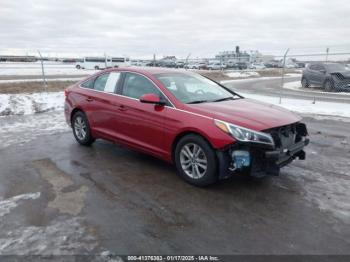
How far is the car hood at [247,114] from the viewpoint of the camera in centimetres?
459

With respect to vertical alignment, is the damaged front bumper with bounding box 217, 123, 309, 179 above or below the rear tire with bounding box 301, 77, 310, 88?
above

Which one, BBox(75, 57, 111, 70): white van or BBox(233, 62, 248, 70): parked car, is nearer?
BBox(75, 57, 111, 70): white van

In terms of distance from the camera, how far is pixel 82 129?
7.12 metres

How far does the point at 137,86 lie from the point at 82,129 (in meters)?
1.88

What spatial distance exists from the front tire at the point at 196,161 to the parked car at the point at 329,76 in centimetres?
1751

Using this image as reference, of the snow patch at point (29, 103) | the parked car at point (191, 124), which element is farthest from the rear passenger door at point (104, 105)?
the snow patch at point (29, 103)

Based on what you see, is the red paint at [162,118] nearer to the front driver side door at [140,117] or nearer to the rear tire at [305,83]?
the front driver side door at [140,117]

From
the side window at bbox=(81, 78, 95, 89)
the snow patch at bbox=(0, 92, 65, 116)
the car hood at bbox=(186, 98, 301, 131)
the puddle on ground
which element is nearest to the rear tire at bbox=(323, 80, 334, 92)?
the snow patch at bbox=(0, 92, 65, 116)

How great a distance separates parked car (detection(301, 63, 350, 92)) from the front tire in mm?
17514

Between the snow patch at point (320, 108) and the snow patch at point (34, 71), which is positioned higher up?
the snow patch at point (34, 71)

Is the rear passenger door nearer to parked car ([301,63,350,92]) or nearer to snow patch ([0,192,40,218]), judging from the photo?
snow patch ([0,192,40,218])

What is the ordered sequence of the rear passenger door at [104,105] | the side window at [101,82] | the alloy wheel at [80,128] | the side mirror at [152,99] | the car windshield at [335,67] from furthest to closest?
the car windshield at [335,67] < the alloy wheel at [80,128] < the side window at [101,82] < the rear passenger door at [104,105] < the side mirror at [152,99]

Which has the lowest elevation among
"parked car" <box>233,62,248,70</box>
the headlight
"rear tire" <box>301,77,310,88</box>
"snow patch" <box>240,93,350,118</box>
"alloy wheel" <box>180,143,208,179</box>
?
"parked car" <box>233,62,248,70</box>

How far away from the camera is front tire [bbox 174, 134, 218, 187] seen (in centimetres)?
466
